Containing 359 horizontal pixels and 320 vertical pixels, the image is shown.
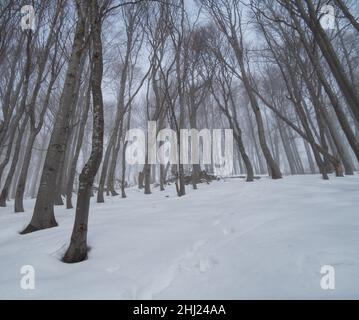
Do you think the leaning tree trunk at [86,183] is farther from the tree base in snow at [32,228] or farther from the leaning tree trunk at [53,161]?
the tree base in snow at [32,228]

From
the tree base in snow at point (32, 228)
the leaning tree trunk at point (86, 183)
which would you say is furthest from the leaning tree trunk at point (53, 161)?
the leaning tree trunk at point (86, 183)

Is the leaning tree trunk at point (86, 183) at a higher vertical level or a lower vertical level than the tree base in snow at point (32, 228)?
higher

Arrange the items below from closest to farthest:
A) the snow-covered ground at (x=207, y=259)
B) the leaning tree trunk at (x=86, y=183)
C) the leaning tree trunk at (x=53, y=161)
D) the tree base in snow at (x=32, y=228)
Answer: the snow-covered ground at (x=207, y=259), the leaning tree trunk at (x=86, y=183), the tree base in snow at (x=32, y=228), the leaning tree trunk at (x=53, y=161)

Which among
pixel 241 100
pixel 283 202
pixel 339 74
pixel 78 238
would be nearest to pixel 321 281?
pixel 78 238

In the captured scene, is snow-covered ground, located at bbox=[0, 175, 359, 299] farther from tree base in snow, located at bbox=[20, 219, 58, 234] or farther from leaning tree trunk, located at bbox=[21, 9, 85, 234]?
leaning tree trunk, located at bbox=[21, 9, 85, 234]

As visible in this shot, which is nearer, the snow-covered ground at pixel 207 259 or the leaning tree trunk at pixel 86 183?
the snow-covered ground at pixel 207 259

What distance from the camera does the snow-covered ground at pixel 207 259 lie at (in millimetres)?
1913

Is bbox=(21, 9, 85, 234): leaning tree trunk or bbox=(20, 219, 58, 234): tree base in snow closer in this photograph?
bbox=(20, 219, 58, 234): tree base in snow

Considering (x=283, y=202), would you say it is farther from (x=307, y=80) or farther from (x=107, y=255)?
(x=307, y=80)

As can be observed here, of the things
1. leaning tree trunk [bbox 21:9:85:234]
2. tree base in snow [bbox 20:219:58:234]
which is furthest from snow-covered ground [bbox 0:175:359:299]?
leaning tree trunk [bbox 21:9:85:234]

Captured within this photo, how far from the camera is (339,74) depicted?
4848 mm

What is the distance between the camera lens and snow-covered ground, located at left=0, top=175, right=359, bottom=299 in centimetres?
191

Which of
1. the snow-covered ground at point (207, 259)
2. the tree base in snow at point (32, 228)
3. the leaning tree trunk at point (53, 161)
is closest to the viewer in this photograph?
the snow-covered ground at point (207, 259)
